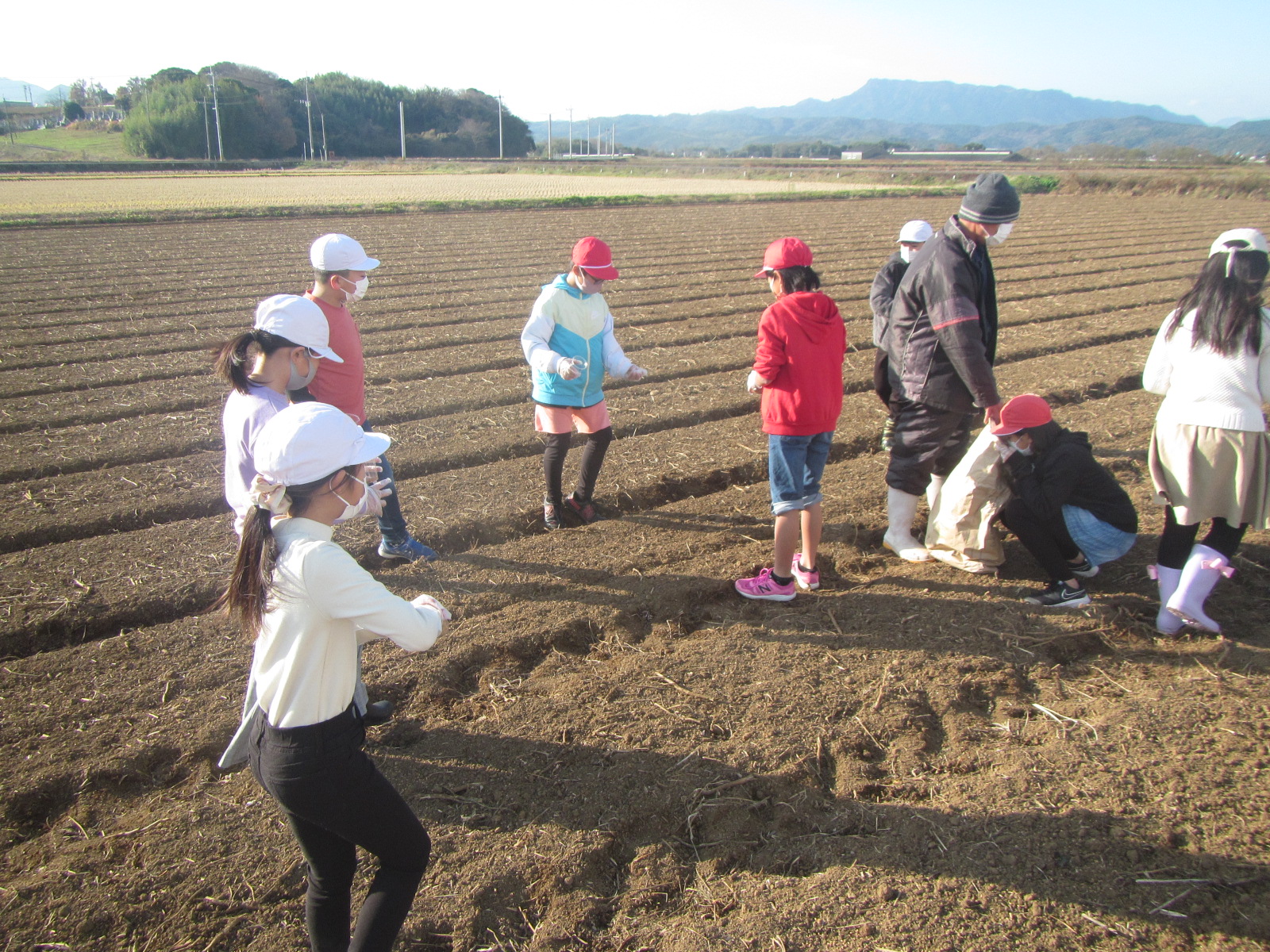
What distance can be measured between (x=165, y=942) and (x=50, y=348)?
10.1 metres

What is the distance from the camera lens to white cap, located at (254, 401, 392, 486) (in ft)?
6.61

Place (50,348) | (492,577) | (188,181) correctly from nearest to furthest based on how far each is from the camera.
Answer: (492,577)
(50,348)
(188,181)

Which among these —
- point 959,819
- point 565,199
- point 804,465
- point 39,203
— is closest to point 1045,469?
point 804,465

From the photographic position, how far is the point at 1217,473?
3.60 metres

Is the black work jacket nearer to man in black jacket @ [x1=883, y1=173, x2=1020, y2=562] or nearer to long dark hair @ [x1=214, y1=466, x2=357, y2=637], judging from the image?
man in black jacket @ [x1=883, y1=173, x2=1020, y2=562]

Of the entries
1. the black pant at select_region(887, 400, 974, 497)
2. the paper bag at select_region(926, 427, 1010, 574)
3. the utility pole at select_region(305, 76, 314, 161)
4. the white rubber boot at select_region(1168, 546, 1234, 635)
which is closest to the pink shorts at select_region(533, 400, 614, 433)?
the black pant at select_region(887, 400, 974, 497)

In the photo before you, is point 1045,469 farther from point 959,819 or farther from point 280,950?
point 280,950

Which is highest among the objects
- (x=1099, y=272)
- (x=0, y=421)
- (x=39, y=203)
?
(x=39, y=203)

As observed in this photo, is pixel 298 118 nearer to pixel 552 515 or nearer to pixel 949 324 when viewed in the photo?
pixel 552 515

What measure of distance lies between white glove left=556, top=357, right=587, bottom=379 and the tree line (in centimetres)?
7354

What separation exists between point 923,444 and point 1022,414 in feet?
1.82

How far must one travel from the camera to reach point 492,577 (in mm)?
4652

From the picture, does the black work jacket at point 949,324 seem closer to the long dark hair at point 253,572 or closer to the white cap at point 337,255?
the white cap at point 337,255

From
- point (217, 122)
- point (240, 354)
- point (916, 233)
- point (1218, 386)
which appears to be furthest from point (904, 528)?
point (217, 122)
